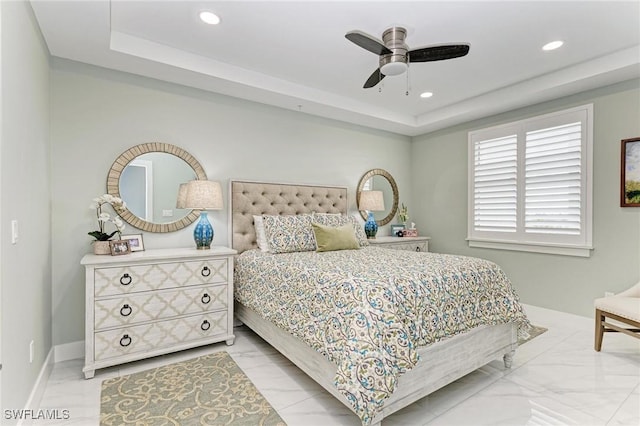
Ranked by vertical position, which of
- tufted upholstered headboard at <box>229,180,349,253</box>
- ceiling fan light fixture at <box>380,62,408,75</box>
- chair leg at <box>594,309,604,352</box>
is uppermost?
ceiling fan light fixture at <box>380,62,408,75</box>

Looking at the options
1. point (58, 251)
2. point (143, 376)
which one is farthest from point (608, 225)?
point (58, 251)

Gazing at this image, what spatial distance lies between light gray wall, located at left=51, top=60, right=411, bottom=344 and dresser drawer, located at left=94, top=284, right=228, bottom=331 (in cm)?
57

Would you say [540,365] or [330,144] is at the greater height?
[330,144]

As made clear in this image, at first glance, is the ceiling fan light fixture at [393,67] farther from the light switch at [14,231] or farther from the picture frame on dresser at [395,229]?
the picture frame on dresser at [395,229]

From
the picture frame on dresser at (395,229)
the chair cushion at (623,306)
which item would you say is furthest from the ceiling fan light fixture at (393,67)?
the picture frame on dresser at (395,229)

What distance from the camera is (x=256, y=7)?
7.52 feet

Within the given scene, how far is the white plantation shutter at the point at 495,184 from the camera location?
4.07m

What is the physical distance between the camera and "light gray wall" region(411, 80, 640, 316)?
3.19 meters

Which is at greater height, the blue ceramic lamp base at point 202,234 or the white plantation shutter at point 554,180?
→ the white plantation shutter at point 554,180

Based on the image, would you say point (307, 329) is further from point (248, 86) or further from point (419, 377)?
point (248, 86)

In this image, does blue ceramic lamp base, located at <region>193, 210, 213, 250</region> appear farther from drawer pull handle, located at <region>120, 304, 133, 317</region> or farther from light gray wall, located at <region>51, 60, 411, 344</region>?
drawer pull handle, located at <region>120, 304, 133, 317</region>

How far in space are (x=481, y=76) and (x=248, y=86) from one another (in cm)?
252

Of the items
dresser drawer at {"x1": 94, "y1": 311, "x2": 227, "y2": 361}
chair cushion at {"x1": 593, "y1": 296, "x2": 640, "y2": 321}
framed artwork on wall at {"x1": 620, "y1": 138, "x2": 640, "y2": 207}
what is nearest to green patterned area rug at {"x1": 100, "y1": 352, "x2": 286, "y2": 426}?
dresser drawer at {"x1": 94, "y1": 311, "x2": 227, "y2": 361}

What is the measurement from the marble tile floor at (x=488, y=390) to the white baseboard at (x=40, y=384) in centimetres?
5
